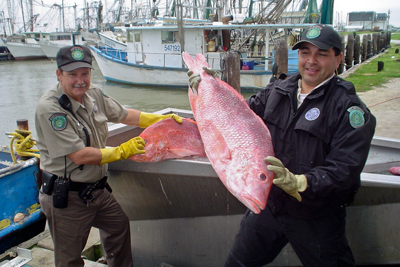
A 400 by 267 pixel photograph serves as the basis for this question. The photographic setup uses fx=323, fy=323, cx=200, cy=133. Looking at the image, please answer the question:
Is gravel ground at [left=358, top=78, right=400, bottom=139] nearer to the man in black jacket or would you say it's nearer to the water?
the man in black jacket

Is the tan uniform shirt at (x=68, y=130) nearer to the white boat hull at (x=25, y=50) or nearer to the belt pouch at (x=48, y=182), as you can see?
the belt pouch at (x=48, y=182)

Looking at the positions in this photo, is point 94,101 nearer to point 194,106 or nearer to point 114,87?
point 194,106

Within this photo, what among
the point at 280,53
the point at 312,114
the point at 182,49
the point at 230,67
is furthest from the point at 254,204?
the point at 182,49

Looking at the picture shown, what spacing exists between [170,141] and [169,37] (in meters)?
15.2

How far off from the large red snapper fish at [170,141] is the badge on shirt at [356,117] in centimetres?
116

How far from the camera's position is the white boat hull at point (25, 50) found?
39.9 m

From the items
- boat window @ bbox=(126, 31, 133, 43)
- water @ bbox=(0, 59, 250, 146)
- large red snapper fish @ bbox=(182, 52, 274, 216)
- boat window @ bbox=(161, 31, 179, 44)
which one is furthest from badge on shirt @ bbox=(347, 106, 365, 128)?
boat window @ bbox=(126, 31, 133, 43)

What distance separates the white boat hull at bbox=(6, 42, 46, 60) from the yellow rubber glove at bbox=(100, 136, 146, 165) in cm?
4452

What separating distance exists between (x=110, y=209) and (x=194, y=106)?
1.13 meters

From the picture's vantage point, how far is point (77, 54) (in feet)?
8.04

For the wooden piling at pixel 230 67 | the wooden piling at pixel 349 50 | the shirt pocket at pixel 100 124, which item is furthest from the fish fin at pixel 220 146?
the wooden piling at pixel 349 50

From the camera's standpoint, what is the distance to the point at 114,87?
19.4 m

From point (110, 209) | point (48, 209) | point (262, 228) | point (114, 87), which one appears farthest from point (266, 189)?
point (114, 87)

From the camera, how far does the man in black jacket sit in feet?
5.88
